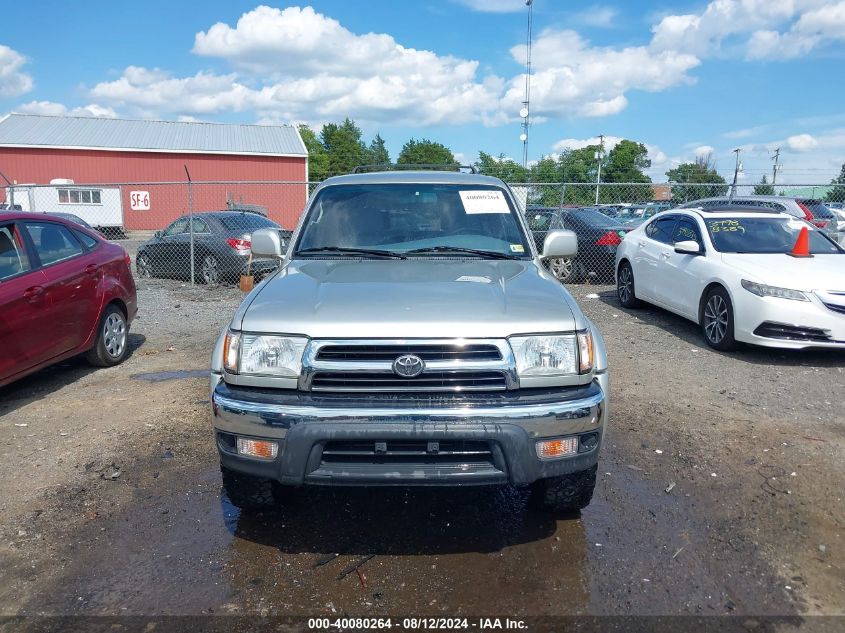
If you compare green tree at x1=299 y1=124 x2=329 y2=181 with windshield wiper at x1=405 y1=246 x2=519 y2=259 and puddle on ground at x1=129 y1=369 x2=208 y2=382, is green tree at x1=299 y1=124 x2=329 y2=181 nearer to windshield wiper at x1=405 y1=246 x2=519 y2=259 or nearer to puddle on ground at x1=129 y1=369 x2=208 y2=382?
puddle on ground at x1=129 y1=369 x2=208 y2=382

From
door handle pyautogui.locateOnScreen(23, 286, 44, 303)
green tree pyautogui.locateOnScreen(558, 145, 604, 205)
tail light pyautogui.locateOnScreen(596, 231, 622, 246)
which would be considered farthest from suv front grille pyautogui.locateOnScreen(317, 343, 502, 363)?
green tree pyautogui.locateOnScreen(558, 145, 604, 205)

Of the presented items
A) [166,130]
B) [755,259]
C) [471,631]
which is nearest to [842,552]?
[471,631]

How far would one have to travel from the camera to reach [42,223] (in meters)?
6.18

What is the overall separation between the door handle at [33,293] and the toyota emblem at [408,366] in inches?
159

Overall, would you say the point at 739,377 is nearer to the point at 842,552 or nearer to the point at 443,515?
the point at 842,552

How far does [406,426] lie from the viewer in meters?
2.93

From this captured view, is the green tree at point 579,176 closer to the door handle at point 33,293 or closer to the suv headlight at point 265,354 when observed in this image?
the door handle at point 33,293

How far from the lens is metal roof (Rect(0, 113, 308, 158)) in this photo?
33938mm

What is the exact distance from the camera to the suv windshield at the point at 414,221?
4.34 meters

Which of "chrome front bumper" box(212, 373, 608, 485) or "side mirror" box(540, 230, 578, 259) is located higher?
"side mirror" box(540, 230, 578, 259)

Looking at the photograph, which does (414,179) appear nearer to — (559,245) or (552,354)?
(559,245)

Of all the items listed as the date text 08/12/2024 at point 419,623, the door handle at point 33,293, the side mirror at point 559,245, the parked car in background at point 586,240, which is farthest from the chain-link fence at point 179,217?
the date text 08/12/2024 at point 419,623

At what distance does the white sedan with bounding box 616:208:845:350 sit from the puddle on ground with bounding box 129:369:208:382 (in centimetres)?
567

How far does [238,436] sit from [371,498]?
1236 millimetres
